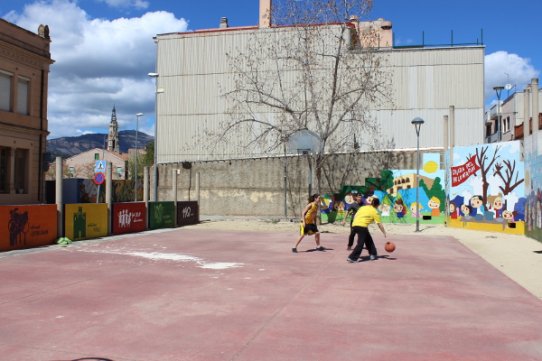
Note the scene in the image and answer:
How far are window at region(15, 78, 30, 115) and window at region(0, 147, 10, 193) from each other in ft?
7.63

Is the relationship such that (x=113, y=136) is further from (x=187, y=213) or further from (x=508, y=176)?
(x=508, y=176)

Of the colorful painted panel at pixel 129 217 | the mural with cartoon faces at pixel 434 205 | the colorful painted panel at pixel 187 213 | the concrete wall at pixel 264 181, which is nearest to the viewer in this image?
the colorful painted panel at pixel 129 217

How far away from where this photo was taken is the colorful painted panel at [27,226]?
1493cm

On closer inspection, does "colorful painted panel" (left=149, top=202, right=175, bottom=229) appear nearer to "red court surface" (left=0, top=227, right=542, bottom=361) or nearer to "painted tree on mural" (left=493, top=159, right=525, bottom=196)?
"red court surface" (left=0, top=227, right=542, bottom=361)

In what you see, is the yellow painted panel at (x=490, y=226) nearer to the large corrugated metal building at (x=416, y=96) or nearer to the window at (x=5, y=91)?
the large corrugated metal building at (x=416, y=96)

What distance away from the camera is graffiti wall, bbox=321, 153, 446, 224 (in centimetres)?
2750

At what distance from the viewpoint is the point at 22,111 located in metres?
29.0

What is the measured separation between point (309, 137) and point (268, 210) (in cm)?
648

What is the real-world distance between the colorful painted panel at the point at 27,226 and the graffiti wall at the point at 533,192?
1636 centimetres

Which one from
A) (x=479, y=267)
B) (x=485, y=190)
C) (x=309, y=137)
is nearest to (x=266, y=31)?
(x=309, y=137)

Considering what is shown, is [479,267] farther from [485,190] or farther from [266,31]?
[266,31]

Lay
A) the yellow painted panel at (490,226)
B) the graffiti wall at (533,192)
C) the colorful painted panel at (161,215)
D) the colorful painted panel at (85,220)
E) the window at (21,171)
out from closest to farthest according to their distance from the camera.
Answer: the colorful painted panel at (85,220) < the graffiti wall at (533,192) < the yellow painted panel at (490,226) < the colorful painted panel at (161,215) < the window at (21,171)

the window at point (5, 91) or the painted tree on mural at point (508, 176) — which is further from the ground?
the window at point (5, 91)

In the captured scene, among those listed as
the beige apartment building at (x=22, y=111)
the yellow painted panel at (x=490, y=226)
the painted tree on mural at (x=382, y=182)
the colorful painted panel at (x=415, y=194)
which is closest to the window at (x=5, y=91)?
the beige apartment building at (x=22, y=111)
